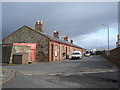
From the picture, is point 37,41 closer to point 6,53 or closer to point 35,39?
point 35,39

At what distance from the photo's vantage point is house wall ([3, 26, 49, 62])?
27953 mm

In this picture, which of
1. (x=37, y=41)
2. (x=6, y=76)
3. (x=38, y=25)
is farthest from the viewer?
(x=38, y=25)

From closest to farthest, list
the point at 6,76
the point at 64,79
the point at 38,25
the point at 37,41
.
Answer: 1. the point at 6,76
2. the point at 64,79
3. the point at 37,41
4. the point at 38,25

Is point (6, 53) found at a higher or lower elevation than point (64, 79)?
higher

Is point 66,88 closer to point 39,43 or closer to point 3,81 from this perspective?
point 3,81

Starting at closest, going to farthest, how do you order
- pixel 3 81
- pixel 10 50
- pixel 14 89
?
pixel 14 89 → pixel 3 81 → pixel 10 50

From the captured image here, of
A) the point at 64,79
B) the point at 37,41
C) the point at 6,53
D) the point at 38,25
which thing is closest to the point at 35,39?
the point at 37,41

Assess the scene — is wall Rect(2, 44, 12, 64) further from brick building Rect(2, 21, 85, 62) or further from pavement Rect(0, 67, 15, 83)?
pavement Rect(0, 67, 15, 83)

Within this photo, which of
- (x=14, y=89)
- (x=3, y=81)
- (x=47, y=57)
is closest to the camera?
(x=14, y=89)

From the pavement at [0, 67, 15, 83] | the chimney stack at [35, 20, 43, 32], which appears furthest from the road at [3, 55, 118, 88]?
the chimney stack at [35, 20, 43, 32]

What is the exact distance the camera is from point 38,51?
28406mm

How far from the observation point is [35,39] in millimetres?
28922

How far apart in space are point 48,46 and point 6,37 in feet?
35.0

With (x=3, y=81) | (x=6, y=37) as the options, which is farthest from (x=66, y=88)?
(x=6, y=37)
